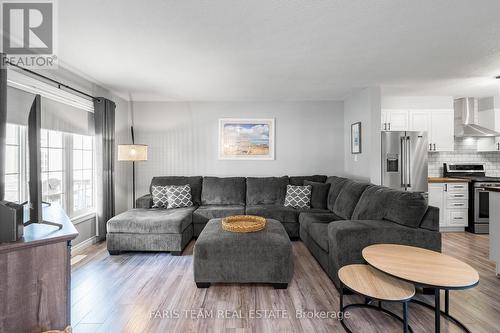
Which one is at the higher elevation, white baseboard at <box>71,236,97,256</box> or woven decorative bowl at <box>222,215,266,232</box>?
woven decorative bowl at <box>222,215,266,232</box>

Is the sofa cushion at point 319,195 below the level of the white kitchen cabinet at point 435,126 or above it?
below

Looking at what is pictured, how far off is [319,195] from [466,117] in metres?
3.40

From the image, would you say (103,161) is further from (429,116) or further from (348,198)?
(429,116)

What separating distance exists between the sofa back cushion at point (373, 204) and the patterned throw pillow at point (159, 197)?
293 centimetres

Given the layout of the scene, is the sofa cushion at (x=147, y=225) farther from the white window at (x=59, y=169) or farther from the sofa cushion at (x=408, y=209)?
the sofa cushion at (x=408, y=209)

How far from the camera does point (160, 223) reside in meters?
3.24

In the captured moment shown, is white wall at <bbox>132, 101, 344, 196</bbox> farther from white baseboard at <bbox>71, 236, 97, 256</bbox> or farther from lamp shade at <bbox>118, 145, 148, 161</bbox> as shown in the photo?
white baseboard at <bbox>71, 236, 97, 256</bbox>

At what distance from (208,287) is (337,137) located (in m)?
3.71

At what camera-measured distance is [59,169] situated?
3.14m

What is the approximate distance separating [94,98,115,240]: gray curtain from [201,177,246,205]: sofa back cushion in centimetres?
150

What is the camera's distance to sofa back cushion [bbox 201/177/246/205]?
4344 millimetres

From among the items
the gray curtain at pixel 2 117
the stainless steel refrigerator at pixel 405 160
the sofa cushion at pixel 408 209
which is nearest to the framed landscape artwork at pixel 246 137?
the stainless steel refrigerator at pixel 405 160

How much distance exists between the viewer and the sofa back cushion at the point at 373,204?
101 inches

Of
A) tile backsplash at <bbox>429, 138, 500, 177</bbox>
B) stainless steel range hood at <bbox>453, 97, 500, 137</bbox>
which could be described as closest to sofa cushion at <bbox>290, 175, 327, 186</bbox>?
tile backsplash at <bbox>429, 138, 500, 177</bbox>
